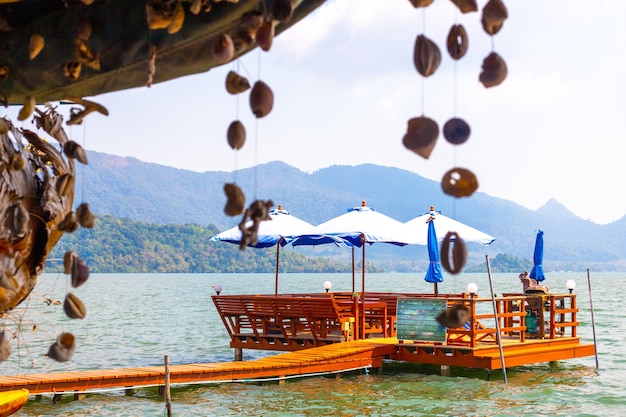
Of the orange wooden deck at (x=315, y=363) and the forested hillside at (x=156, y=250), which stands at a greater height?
the forested hillside at (x=156, y=250)

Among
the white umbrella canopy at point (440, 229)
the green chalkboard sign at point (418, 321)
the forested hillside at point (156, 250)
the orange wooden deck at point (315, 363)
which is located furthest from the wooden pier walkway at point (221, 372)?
the forested hillside at point (156, 250)

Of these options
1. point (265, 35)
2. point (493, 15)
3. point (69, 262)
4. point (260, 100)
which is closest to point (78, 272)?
point (69, 262)

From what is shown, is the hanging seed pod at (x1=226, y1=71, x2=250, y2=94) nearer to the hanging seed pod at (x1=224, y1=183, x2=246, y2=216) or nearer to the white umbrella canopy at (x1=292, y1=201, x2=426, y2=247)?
the hanging seed pod at (x1=224, y1=183, x2=246, y2=216)

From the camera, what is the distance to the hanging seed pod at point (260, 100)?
197cm

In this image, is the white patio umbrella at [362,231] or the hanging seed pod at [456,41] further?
the white patio umbrella at [362,231]

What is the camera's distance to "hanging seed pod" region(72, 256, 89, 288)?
2.12 meters

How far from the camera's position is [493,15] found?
1.87 metres

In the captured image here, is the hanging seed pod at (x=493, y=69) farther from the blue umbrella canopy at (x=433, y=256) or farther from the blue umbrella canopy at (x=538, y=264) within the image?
the blue umbrella canopy at (x=538, y=264)

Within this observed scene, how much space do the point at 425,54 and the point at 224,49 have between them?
0.43 metres

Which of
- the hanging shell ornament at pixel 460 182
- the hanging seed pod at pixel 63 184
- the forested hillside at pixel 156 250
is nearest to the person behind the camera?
the hanging shell ornament at pixel 460 182

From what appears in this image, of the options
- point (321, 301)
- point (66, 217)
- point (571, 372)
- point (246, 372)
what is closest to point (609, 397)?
point (571, 372)

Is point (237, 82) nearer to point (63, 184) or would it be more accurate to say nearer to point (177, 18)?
point (177, 18)

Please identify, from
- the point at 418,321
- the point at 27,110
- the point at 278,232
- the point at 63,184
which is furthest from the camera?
the point at 278,232

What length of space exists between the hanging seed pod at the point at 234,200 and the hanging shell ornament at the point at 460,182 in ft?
1.59
